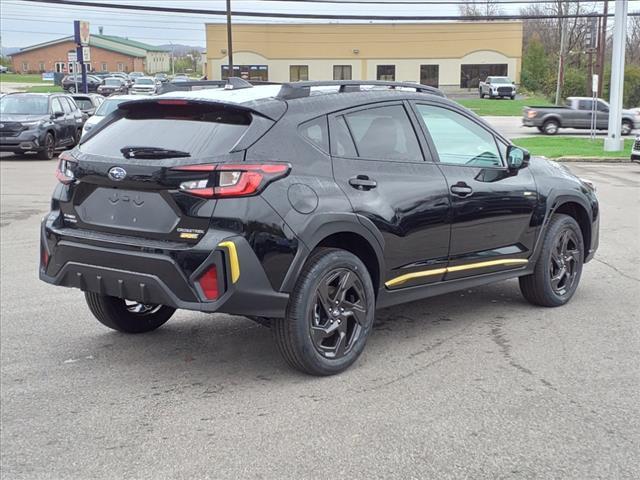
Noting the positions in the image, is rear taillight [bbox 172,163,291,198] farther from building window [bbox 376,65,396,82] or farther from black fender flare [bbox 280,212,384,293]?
building window [bbox 376,65,396,82]

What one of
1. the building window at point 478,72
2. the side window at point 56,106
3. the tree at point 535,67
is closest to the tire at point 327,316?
the side window at point 56,106

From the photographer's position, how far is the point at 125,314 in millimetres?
5773

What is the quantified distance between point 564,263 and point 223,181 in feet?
11.5

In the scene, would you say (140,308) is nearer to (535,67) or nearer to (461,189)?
(461,189)

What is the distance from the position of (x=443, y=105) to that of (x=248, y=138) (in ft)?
6.28

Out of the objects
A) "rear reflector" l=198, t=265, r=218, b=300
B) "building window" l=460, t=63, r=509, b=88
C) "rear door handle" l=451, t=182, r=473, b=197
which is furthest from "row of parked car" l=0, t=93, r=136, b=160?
"building window" l=460, t=63, r=509, b=88

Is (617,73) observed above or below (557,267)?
above

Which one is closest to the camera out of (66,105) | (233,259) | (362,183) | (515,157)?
(233,259)

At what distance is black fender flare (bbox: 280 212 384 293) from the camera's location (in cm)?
448

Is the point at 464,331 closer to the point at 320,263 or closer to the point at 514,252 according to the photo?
the point at 514,252

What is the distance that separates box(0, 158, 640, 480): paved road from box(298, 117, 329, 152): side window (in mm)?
1475

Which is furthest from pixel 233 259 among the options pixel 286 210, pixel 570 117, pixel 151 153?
pixel 570 117

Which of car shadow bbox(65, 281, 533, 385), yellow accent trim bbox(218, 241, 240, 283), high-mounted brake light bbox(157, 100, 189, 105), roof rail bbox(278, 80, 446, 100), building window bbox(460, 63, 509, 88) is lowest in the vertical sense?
car shadow bbox(65, 281, 533, 385)

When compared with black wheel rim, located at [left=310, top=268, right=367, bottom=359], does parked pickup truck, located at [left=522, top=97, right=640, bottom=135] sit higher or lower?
higher
